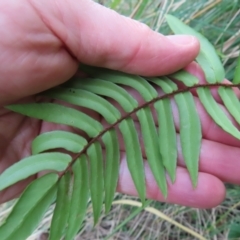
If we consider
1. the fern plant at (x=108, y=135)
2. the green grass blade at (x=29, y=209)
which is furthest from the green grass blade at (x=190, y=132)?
the green grass blade at (x=29, y=209)

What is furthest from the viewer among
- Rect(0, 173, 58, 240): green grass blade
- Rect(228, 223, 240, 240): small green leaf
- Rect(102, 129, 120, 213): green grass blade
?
Rect(228, 223, 240, 240): small green leaf

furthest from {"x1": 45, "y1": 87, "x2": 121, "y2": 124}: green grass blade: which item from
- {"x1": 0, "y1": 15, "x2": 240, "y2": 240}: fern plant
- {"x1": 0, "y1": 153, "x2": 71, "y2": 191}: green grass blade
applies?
{"x1": 0, "y1": 153, "x2": 71, "y2": 191}: green grass blade

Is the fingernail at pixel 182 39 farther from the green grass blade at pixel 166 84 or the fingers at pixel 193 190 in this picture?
the fingers at pixel 193 190

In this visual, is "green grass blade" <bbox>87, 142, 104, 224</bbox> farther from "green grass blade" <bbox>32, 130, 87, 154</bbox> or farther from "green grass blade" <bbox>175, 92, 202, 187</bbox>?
"green grass blade" <bbox>175, 92, 202, 187</bbox>

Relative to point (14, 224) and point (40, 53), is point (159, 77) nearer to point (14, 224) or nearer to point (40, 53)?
point (40, 53)

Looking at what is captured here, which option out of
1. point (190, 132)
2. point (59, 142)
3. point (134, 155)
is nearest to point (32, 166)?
point (59, 142)

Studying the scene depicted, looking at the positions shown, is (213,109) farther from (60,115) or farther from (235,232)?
(235,232)
